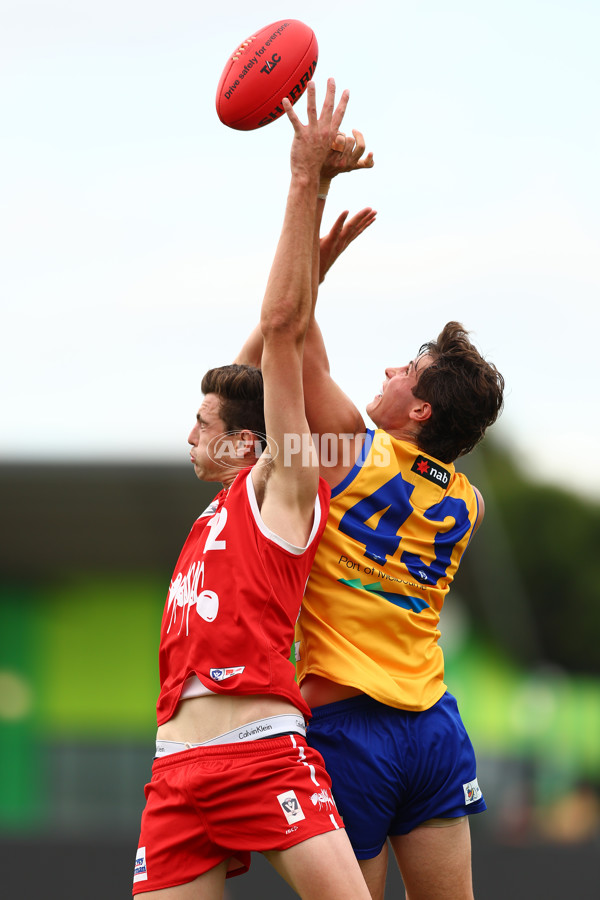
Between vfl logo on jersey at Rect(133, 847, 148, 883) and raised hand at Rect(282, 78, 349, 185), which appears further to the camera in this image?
raised hand at Rect(282, 78, 349, 185)

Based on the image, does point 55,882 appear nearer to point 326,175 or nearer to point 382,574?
point 382,574

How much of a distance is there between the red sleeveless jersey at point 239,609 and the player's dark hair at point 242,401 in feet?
1.07

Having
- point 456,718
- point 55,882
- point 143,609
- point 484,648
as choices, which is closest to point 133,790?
point 143,609

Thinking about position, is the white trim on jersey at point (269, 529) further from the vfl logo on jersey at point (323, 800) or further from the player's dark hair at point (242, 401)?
the vfl logo on jersey at point (323, 800)

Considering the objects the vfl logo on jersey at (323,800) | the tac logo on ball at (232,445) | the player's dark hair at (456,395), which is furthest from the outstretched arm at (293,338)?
the vfl logo on jersey at (323,800)

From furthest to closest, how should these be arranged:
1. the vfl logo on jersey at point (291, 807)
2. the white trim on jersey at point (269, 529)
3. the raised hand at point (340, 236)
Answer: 1. the raised hand at point (340, 236)
2. the white trim on jersey at point (269, 529)
3. the vfl logo on jersey at point (291, 807)

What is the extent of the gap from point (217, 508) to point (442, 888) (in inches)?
64.9

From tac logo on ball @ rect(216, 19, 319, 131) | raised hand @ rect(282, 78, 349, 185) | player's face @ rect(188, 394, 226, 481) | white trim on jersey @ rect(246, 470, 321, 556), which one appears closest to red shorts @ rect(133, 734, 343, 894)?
white trim on jersey @ rect(246, 470, 321, 556)

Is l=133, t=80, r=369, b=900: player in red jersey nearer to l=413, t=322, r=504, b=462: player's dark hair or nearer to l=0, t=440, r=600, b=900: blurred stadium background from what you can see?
l=413, t=322, r=504, b=462: player's dark hair

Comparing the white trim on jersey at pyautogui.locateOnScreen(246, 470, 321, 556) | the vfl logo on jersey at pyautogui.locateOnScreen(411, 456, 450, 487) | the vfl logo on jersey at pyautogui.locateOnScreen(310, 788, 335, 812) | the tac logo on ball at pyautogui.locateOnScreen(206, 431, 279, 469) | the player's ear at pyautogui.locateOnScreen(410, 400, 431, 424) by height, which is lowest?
the vfl logo on jersey at pyautogui.locateOnScreen(310, 788, 335, 812)

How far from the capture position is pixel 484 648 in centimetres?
2138

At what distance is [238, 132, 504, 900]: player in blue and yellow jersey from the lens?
12.4ft

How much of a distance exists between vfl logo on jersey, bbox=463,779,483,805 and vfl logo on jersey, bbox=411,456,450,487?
1175 mm

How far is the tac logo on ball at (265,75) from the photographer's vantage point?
4145 millimetres
